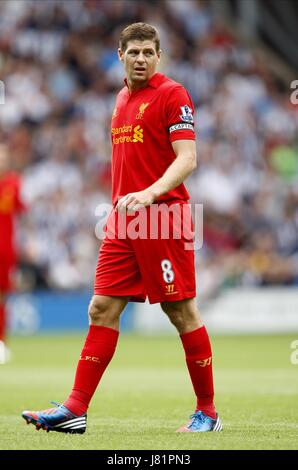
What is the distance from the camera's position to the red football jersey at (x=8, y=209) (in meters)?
14.0

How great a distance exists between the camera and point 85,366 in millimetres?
6738

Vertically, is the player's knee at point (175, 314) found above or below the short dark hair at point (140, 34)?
below

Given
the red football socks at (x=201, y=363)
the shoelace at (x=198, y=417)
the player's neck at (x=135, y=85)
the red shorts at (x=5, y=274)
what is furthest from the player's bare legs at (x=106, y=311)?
the red shorts at (x=5, y=274)

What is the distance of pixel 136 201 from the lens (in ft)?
20.7

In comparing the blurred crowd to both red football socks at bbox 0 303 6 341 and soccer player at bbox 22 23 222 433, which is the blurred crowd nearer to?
red football socks at bbox 0 303 6 341

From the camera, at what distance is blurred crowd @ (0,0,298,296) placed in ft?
65.7

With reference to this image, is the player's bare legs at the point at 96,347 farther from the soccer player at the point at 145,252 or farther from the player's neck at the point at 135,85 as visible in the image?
the player's neck at the point at 135,85

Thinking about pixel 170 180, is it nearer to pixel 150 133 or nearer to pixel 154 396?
pixel 150 133

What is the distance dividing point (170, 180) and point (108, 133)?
15.3m

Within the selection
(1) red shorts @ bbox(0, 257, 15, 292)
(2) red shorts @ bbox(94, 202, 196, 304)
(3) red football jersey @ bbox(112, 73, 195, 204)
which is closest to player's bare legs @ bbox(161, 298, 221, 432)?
(2) red shorts @ bbox(94, 202, 196, 304)

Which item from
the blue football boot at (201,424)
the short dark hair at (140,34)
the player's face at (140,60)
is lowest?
the blue football boot at (201,424)

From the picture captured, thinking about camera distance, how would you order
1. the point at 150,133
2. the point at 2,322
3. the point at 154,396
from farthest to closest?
1. the point at 2,322
2. the point at 154,396
3. the point at 150,133

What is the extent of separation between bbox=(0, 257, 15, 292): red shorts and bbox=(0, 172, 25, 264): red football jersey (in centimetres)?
6

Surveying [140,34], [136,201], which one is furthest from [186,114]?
[136,201]
